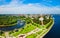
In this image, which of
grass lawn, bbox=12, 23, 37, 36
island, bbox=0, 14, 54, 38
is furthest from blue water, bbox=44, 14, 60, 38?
grass lawn, bbox=12, 23, 37, 36

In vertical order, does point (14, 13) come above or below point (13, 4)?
below

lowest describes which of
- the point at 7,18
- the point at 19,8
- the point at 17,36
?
the point at 17,36

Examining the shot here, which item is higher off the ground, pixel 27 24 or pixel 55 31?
pixel 27 24

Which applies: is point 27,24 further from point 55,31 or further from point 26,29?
point 55,31

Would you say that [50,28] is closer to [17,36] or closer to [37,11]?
[37,11]

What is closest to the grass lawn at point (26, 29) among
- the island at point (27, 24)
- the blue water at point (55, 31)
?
the island at point (27, 24)

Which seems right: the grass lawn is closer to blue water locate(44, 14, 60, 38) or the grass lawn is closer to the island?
the island

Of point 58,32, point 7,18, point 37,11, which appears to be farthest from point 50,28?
point 7,18

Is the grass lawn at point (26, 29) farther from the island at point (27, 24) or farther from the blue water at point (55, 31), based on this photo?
the blue water at point (55, 31)

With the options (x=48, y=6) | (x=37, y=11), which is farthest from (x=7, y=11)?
(x=48, y=6)

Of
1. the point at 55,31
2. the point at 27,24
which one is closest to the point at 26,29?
the point at 27,24
